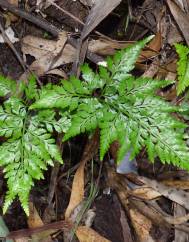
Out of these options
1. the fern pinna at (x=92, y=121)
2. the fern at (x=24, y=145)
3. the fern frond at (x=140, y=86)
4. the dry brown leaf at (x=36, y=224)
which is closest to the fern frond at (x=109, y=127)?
the fern pinna at (x=92, y=121)

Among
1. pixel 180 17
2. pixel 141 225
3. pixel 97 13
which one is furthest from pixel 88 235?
pixel 180 17

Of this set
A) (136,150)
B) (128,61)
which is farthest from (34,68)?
(136,150)

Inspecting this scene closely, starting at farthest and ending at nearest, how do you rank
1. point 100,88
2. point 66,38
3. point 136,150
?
point 66,38, point 100,88, point 136,150

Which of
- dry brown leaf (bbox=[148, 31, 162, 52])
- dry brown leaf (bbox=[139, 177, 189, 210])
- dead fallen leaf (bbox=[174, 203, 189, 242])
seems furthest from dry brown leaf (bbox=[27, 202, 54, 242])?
dry brown leaf (bbox=[148, 31, 162, 52])

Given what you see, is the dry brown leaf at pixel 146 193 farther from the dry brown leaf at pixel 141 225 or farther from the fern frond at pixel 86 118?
the fern frond at pixel 86 118

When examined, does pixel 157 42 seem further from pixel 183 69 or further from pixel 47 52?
pixel 47 52

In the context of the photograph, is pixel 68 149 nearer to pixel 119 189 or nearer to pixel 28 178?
pixel 119 189
